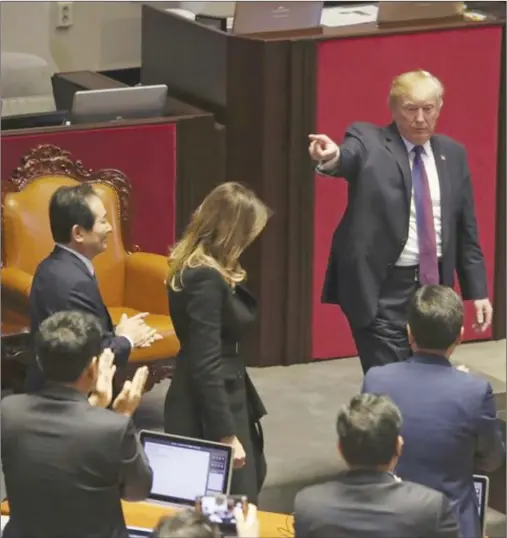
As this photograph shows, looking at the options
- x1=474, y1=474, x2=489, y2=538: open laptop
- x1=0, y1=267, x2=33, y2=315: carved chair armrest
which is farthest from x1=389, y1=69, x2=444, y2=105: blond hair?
x1=0, y1=267, x2=33, y2=315: carved chair armrest

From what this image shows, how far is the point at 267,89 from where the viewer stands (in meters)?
5.97

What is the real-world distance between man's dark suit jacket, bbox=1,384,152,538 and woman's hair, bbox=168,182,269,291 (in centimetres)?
83

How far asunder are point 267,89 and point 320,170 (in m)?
1.63

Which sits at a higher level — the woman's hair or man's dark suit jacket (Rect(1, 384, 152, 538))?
the woman's hair

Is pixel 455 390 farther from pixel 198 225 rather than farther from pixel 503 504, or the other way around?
pixel 503 504

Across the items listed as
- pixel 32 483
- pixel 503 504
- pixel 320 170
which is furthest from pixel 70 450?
pixel 503 504

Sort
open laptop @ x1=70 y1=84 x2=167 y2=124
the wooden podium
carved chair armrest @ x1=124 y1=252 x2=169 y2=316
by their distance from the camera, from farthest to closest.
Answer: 1. the wooden podium
2. open laptop @ x1=70 y1=84 x2=167 y2=124
3. carved chair armrest @ x1=124 y1=252 x2=169 y2=316

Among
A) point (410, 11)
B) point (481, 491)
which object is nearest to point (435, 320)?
point (481, 491)

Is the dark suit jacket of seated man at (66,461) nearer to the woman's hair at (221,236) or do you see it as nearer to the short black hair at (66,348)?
the short black hair at (66,348)

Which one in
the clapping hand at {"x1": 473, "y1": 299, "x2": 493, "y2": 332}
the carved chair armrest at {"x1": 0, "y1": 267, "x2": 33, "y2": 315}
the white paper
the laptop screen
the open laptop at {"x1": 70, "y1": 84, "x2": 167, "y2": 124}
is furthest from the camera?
the white paper

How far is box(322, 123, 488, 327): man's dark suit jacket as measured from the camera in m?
4.44

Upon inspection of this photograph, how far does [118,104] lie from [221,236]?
7.00 ft

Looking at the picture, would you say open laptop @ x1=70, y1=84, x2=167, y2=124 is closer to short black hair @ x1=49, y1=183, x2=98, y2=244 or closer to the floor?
the floor

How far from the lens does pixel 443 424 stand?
349 cm
